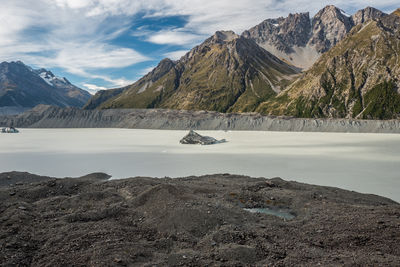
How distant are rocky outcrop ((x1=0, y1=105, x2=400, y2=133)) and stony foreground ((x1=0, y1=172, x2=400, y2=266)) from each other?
10084 cm

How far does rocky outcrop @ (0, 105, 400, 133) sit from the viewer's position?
109938 millimetres

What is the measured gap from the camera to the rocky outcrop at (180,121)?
10994 centimetres

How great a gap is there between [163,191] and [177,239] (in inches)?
185

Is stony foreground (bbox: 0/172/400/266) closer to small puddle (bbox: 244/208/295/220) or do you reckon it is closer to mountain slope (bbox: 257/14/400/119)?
small puddle (bbox: 244/208/295/220)

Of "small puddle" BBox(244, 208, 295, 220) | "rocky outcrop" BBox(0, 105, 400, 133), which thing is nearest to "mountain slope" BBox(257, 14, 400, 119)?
"rocky outcrop" BBox(0, 105, 400, 133)

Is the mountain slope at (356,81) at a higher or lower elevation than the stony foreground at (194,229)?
higher

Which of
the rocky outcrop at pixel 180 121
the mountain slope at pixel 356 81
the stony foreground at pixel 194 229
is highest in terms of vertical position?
the mountain slope at pixel 356 81

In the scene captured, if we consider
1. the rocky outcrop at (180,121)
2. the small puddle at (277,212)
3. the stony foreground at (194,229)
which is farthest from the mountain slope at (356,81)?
the small puddle at (277,212)

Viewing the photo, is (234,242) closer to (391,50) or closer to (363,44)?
(391,50)

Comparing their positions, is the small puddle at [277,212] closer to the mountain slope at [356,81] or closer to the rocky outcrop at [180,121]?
the rocky outcrop at [180,121]

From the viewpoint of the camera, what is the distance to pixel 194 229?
13180mm

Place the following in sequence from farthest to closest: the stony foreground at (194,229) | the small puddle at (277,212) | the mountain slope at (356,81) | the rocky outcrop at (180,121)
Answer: the mountain slope at (356,81) → the rocky outcrop at (180,121) → the small puddle at (277,212) → the stony foreground at (194,229)

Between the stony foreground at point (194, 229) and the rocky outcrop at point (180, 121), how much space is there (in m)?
101

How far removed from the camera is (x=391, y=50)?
159 m
